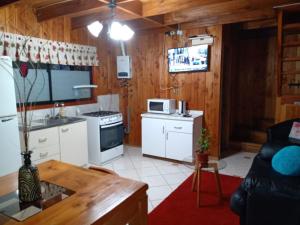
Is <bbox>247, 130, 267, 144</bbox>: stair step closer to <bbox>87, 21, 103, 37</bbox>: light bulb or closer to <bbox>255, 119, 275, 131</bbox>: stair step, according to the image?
<bbox>255, 119, 275, 131</bbox>: stair step

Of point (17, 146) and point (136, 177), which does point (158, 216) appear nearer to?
point (136, 177)

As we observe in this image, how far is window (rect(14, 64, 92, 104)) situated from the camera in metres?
3.66

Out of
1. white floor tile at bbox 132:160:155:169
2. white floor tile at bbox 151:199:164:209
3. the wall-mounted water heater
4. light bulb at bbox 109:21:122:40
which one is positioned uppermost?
light bulb at bbox 109:21:122:40

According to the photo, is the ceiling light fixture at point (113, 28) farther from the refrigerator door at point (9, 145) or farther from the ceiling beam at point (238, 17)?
the ceiling beam at point (238, 17)

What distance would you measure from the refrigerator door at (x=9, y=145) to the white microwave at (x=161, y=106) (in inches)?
90.1

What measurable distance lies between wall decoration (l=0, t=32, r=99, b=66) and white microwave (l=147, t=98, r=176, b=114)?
1338 millimetres

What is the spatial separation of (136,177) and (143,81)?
2.08 metres

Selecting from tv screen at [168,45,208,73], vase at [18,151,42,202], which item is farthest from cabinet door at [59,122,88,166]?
vase at [18,151,42,202]

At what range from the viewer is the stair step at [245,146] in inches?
186

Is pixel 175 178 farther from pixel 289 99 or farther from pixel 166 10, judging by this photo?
pixel 166 10

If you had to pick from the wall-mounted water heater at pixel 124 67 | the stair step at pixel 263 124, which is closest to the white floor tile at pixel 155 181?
the wall-mounted water heater at pixel 124 67

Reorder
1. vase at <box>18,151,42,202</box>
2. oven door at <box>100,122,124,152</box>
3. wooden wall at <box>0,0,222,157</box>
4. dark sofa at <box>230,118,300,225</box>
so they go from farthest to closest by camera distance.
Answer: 1. oven door at <box>100,122,124,152</box>
2. wooden wall at <box>0,0,222,157</box>
3. dark sofa at <box>230,118,300,225</box>
4. vase at <box>18,151,42,202</box>

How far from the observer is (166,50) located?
448cm

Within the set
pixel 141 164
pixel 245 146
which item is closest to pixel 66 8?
pixel 141 164
